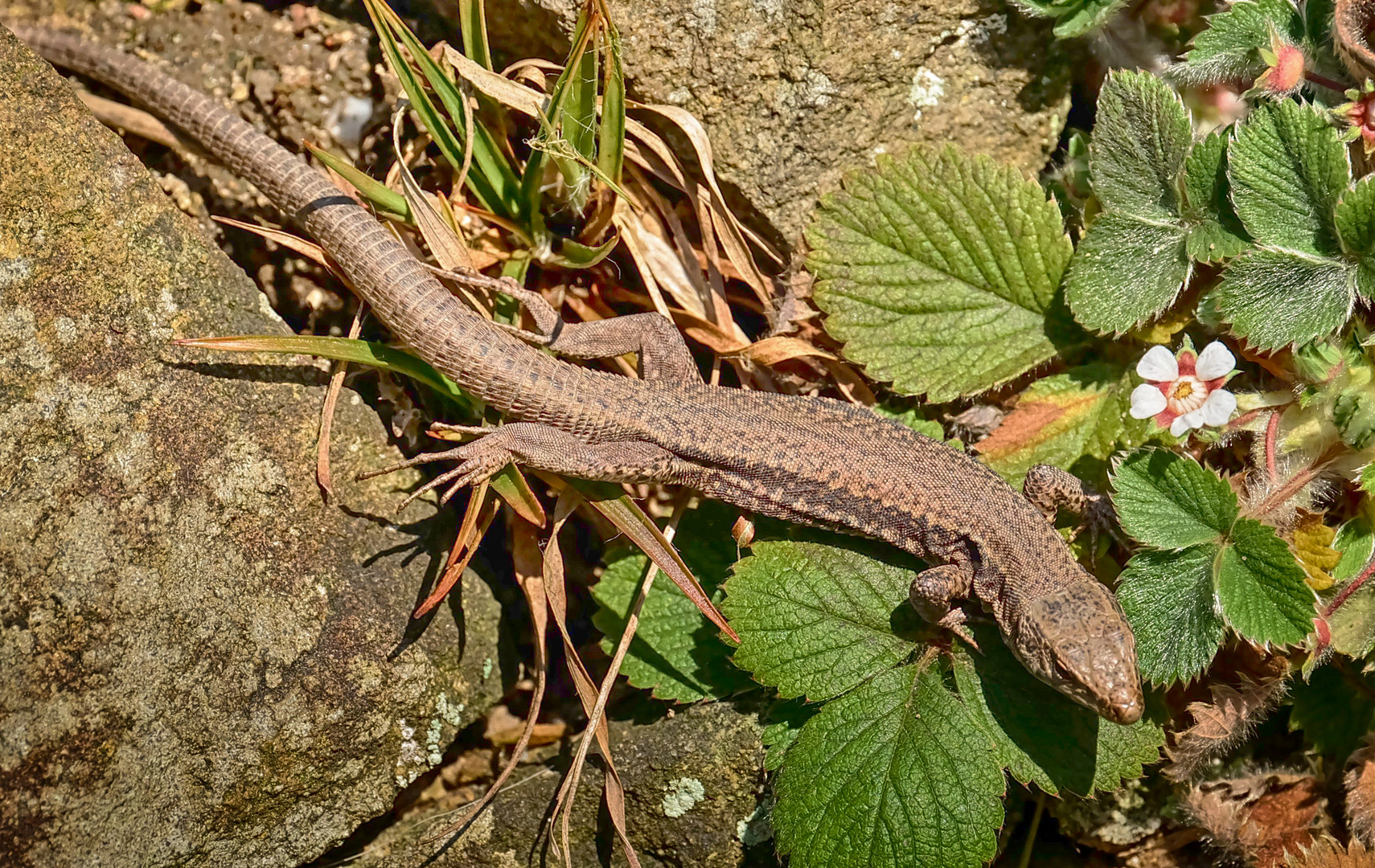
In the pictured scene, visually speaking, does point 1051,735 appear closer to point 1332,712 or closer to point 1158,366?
point 1332,712

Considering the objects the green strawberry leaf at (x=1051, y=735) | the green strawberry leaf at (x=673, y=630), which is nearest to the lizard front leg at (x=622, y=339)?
the green strawberry leaf at (x=673, y=630)

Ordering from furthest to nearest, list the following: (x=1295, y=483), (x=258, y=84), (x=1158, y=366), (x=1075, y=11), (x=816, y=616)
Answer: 1. (x=258, y=84)
2. (x=1075, y=11)
3. (x=816, y=616)
4. (x=1295, y=483)
5. (x=1158, y=366)

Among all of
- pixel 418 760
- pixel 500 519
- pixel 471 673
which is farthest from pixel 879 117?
pixel 418 760

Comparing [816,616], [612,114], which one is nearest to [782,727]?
[816,616]

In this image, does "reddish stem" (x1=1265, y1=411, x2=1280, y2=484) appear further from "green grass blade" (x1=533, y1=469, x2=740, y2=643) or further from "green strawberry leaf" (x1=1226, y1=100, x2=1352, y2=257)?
"green grass blade" (x1=533, y1=469, x2=740, y2=643)

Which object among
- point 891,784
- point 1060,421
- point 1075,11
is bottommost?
point 891,784

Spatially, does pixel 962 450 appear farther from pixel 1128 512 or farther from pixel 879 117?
pixel 879 117
